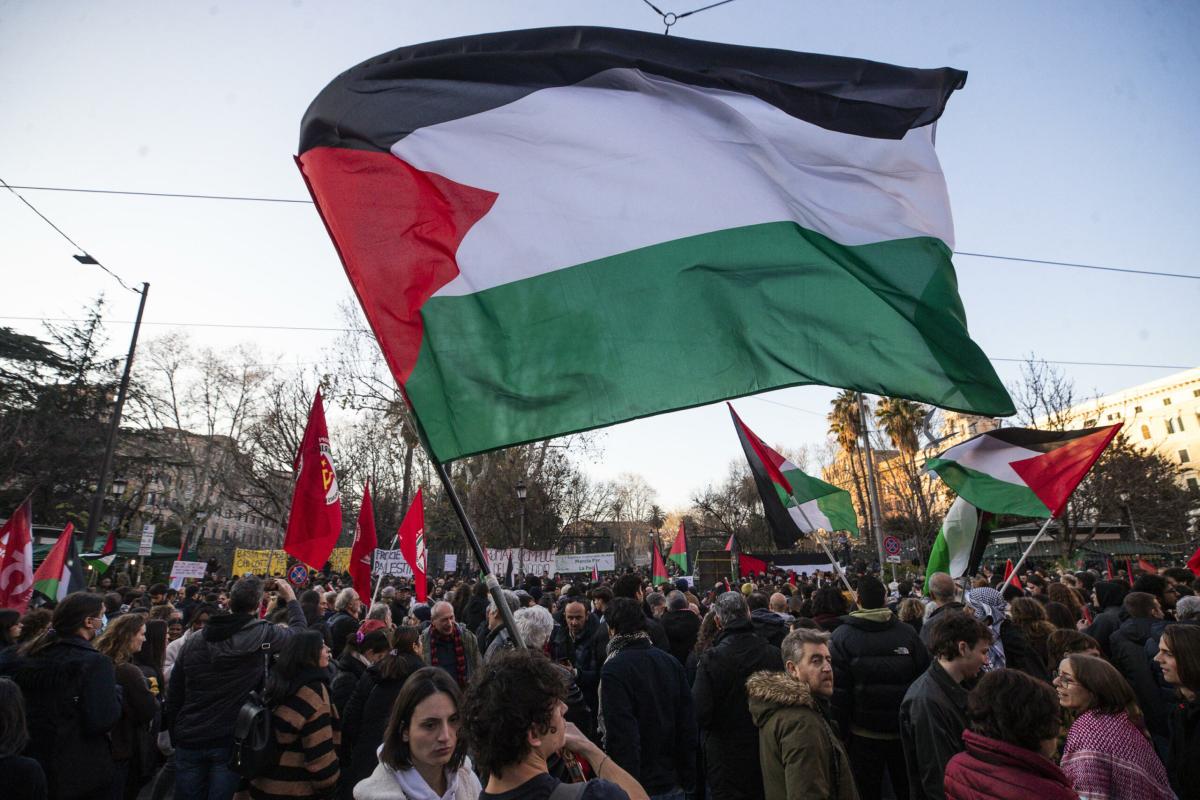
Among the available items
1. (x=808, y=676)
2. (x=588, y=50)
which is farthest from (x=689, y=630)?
(x=588, y=50)

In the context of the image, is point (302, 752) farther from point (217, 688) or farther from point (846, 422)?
point (846, 422)

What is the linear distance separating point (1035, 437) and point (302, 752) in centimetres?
792

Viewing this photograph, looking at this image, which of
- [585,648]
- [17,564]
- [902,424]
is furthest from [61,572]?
[902,424]

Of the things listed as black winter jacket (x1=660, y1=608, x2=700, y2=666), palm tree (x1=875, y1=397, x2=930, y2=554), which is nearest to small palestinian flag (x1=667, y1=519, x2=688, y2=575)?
black winter jacket (x1=660, y1=608, x2=700, y2=666)

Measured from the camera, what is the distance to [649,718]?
4.18 m

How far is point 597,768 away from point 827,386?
200 centimetres

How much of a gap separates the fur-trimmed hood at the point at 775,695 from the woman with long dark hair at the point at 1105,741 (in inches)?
43.4

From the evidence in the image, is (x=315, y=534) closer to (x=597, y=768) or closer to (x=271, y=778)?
(x=271, y=778)

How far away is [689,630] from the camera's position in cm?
696

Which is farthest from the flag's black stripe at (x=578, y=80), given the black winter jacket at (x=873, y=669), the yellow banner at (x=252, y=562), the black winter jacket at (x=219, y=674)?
the yellow banner at (x=252, y=562)

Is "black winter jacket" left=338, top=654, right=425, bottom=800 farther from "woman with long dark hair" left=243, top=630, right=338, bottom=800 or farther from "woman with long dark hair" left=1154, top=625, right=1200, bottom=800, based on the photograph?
"woman with long dark hair" left=1154, top=625, right=1200, bottom=800

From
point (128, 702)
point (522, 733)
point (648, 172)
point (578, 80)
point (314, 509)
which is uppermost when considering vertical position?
point (578, 80)

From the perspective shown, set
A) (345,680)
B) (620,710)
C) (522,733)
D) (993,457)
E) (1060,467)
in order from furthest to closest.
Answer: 1. (993,457)
2. (1060,467)
3. (345,680)
4. (620,710)
5. (522,733)

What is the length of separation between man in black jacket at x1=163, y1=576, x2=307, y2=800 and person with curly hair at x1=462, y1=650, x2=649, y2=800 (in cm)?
325
